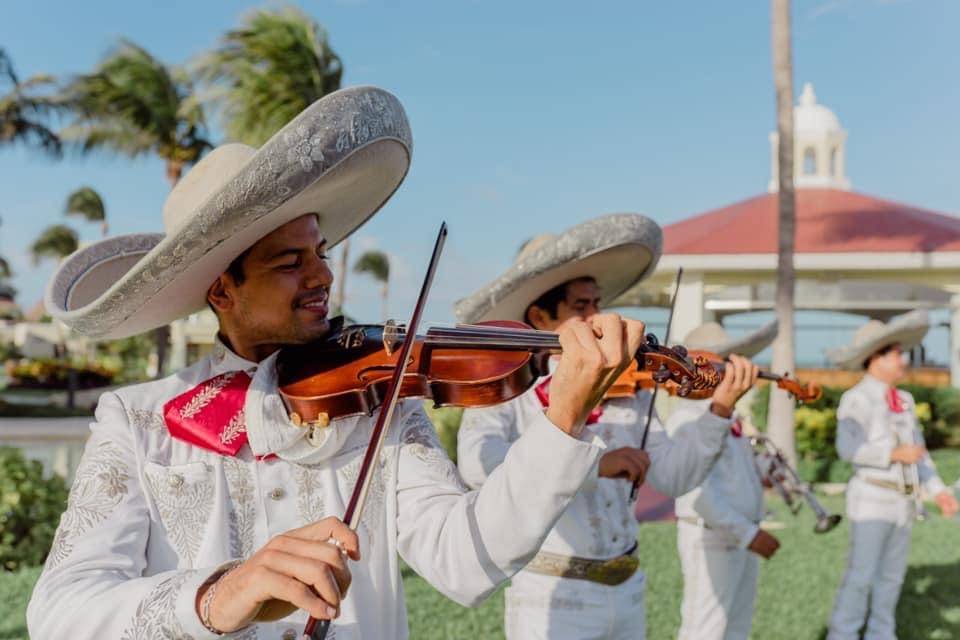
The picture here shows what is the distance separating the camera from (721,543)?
16.3 ft

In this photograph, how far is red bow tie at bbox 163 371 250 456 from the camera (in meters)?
1.75

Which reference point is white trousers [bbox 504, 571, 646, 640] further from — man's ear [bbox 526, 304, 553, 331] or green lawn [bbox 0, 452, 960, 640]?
green lawn [bbox 0, 452, 960, 640]

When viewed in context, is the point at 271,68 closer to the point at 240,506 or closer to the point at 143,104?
the point at 143,104

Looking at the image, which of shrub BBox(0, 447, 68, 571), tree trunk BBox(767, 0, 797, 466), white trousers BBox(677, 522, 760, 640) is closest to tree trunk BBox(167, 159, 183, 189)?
tree trunk BBox(767, 0, 797, 466)

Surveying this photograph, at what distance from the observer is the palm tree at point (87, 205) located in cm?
5528

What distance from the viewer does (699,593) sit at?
195 inches

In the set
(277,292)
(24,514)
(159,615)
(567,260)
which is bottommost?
(24,514)

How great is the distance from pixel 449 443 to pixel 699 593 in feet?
17.9

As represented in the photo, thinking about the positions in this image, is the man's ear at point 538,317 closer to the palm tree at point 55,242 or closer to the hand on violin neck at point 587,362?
the hand on violin neck at point 587,362

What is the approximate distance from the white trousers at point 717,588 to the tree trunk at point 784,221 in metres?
6.28

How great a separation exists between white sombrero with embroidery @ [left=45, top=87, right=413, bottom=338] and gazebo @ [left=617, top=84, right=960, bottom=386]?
12.1 metres

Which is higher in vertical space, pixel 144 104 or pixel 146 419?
pixel 144 104

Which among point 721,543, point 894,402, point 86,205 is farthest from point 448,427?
point 86,205

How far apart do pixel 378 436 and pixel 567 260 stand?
6.61ft
